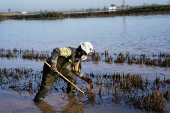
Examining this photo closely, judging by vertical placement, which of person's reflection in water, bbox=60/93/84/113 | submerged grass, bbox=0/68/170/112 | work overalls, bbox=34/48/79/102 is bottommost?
person's reflection in water, bbox=60/93/84/113

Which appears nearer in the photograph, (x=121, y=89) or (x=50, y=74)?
(x=50, y=74)

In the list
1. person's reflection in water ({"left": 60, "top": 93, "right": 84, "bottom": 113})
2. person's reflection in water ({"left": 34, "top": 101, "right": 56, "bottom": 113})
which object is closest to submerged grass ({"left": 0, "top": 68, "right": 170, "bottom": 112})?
person's reflection in water ({"left": 60, "top": 93, "right": 84, "bottom": 113})

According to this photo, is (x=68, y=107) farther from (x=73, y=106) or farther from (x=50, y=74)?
(x=50, y=74)

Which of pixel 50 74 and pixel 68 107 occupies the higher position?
pixel 50 74

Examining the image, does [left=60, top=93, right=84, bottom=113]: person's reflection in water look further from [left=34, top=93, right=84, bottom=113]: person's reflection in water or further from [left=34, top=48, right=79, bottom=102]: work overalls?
[left=34, top=48, right=79, bottom=102]: work overalls

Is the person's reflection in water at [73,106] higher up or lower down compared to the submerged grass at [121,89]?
lower down

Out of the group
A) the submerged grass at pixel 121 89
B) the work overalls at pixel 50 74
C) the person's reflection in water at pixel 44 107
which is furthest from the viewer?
the work overalls at pixel 50 74

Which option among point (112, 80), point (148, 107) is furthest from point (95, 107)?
point (112, 80)

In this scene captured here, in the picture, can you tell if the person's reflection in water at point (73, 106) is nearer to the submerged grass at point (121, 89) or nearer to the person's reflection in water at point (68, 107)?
the person's reflection in water at point (68, 107)

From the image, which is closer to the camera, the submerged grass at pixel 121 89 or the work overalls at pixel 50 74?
the submerged grass at pixel 121 89

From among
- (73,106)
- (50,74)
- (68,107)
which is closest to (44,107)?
(68,107)

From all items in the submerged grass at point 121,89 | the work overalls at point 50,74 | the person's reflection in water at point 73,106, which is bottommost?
the person's reflection in water at point 73,106

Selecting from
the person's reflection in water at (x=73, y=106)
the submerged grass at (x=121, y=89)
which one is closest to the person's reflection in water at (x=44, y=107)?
the person's reflection in water at (x=73, y=106)

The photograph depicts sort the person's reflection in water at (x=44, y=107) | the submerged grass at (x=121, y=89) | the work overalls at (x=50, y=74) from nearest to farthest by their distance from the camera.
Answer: the submerged grass at (x=121, y=89)
the person's reflection in water at (x=44, y=107)
the work overalls at (x=50, y=74)
